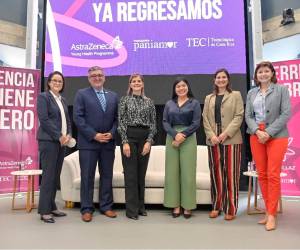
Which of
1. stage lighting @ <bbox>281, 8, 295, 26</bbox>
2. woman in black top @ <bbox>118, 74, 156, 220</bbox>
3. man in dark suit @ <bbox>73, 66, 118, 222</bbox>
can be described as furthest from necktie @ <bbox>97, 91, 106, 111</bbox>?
stage lighting @ <bbox>281, 8, 295, 26</bbox>

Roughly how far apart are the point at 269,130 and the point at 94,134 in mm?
1588

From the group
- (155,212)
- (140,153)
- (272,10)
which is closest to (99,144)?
(140,153)

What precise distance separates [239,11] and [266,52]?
2.59ft

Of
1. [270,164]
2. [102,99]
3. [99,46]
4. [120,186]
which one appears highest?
[99,46]

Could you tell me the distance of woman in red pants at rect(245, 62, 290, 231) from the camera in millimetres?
2721

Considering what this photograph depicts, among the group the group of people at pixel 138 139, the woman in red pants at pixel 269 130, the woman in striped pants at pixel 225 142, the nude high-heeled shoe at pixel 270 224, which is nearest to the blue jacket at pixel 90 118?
the group of people at pixel 138 139

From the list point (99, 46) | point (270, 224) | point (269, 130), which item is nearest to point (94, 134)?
point (269, 130)

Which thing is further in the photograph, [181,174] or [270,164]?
[181,174]

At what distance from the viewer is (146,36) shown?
4.70 meters

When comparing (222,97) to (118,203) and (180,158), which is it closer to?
(180,158)

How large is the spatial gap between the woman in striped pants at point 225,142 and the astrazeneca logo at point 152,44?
172cm

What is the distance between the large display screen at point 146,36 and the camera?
181 inches

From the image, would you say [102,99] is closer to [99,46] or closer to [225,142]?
[225,142]

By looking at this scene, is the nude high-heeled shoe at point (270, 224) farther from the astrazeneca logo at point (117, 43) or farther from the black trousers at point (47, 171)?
the astrazeneca logo at point (117, 43)
